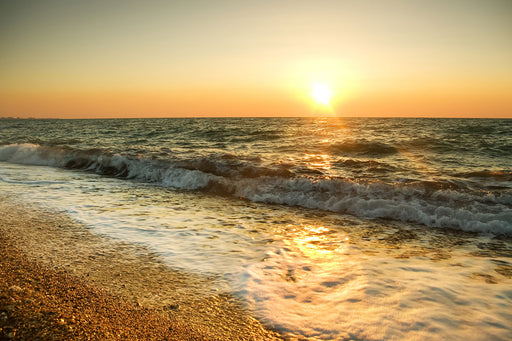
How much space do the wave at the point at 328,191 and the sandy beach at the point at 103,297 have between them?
177 inches

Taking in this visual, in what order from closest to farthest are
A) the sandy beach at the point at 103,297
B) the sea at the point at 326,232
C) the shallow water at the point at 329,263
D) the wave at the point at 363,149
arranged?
1. the sandy beach at the point at 103,297
2. the shallow water at the point at 329,263
3. the sea at the point at 326,232
4. the wave at the point at 363,149

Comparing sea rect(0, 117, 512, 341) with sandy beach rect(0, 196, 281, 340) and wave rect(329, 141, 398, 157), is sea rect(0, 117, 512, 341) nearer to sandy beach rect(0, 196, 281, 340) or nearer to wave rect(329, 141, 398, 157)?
sandy beach rect(0, 196, 281, 340)

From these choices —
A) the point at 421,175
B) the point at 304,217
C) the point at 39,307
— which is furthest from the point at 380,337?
the point at 421,175

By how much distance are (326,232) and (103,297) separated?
3458 millimetres

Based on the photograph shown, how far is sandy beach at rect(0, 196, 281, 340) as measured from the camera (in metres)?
2.24

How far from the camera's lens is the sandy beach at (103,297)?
2240 millimetres

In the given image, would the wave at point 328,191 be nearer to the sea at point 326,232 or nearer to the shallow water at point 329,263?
the sea at point 326,232

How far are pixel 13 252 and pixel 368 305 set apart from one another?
152 inches

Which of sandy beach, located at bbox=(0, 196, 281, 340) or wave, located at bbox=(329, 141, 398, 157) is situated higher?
wave, located at bbox=(329, 141, 398, 157)

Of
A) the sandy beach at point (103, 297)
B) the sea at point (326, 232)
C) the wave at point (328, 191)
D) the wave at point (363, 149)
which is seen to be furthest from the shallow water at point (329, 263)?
the wave at point (363, 149)

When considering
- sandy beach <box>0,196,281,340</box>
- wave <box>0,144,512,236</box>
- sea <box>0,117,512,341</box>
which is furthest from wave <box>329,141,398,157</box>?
sandy beach <box>0,196,281,340</box>

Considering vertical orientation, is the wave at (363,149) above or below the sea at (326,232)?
above

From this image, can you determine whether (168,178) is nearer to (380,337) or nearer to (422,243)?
(422,243)

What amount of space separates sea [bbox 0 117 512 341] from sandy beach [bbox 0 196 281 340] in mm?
251
